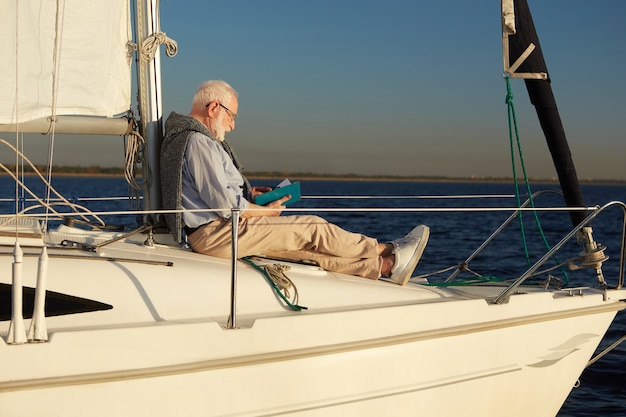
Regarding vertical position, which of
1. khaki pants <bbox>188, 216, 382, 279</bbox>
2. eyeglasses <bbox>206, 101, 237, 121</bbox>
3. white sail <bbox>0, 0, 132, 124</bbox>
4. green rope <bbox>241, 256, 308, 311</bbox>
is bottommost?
green rope <bbox>241, 256, 308, 311</bbox>

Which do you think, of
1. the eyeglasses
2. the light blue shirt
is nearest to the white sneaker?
the light blue shirt

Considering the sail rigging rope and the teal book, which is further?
the sail rigging rope

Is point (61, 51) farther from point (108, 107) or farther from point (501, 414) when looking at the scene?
point (501, 414)

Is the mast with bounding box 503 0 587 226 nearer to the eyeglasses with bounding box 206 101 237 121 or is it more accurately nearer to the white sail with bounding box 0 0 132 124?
the eyeglasses with bounding box 206 101 237 121

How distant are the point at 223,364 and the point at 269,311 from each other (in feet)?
1.82

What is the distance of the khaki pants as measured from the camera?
16.1 ft

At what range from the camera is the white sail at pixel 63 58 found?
5137 millimetres

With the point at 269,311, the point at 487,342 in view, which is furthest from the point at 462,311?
the point at 269,311

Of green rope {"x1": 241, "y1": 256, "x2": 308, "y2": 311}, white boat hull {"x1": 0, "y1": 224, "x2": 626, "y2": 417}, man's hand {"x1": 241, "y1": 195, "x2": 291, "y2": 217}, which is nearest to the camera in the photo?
white boat hull {"x1": 0, "y1": 224, "x2": 626, "y2": 417}

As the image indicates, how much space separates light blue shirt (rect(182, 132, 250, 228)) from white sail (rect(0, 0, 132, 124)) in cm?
79

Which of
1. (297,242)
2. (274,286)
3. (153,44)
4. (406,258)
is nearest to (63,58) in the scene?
(153,44)

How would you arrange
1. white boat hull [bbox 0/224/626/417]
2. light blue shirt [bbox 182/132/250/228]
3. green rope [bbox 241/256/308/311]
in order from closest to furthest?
white boat hull [bbox 0/224/626/417] → green rope [bbox 241/256/308/311] → light blue shirt [bbox 182/132/250/228]

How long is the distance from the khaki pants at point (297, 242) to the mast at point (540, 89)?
4.89 ft

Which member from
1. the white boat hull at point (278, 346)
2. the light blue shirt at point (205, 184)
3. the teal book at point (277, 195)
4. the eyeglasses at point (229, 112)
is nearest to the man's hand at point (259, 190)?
the teal book at point (277, 195)
